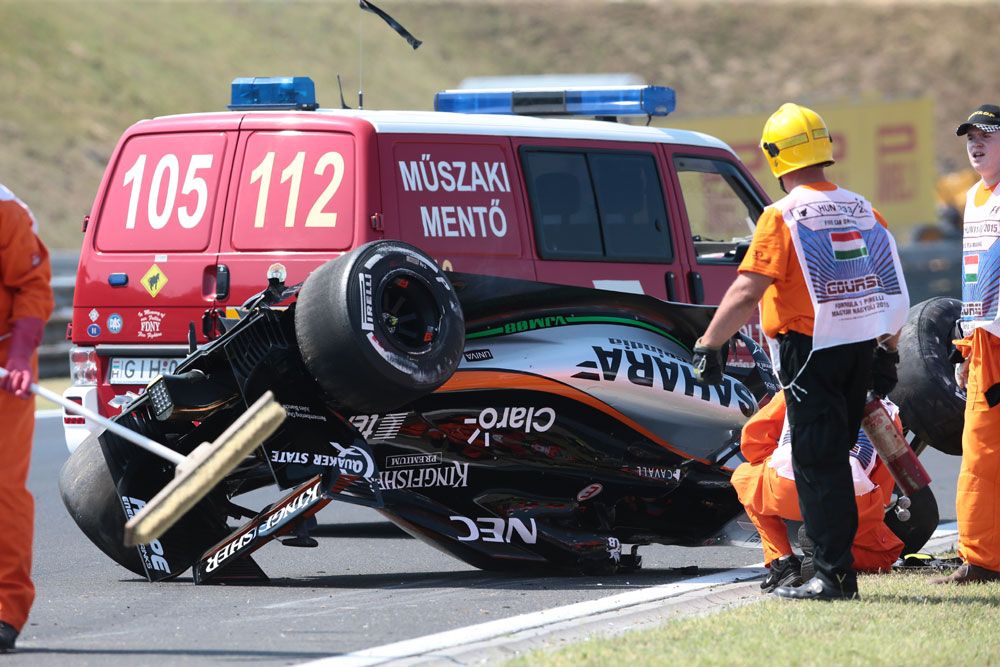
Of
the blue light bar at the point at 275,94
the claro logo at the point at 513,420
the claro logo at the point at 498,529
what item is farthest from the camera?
the blue light bar at the point at 275,94

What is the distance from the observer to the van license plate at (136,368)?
8578 millimetres

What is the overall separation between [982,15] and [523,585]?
64440 mm

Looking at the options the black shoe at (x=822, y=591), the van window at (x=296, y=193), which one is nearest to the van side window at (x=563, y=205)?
the van window at (x=296, y=193)

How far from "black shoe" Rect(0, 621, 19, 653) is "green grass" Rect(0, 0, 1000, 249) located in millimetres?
30019

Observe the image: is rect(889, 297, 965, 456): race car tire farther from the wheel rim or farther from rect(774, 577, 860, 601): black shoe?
the wheel rim

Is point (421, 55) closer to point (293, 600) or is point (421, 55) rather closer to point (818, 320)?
point (293, 600)

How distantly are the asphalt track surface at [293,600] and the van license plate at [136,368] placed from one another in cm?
91

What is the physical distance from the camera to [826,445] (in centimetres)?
636

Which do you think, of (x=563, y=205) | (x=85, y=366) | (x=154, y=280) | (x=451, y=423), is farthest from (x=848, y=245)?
(x=85, y=366)

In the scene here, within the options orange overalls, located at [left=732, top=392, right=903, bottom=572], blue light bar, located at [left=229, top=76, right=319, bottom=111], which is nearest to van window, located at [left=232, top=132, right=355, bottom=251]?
blue light bar, located at [left=229, top=76, right=319, bottom=111]

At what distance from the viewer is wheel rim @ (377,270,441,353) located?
7012 millimetres

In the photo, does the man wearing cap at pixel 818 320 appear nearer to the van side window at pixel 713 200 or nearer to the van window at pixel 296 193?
the van window at pixel 296 193

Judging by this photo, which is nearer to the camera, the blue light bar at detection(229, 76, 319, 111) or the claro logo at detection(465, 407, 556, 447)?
the claro logo at detection(465, 407, 556, 447)

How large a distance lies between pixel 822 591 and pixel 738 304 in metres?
1.16
